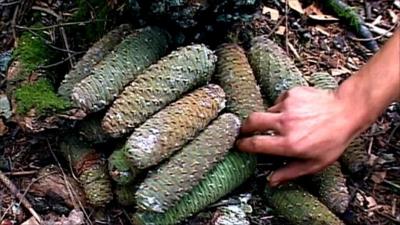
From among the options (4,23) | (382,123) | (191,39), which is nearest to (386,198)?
(382,123)

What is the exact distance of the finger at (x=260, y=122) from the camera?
161cm

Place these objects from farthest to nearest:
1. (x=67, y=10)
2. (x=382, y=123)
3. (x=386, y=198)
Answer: (x=67, y=10)
(x=382, y=123)
(x=386, y=198)

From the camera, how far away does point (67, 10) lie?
81.7 inches

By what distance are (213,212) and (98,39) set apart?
0.52 metres

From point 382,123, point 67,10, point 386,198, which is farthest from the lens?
point 67,10

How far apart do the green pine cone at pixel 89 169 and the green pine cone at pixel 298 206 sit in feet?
1.13

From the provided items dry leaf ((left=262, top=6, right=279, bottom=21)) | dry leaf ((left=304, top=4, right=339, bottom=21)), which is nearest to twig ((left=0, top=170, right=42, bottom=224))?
dry leaf ((left=262, top=6, right=279, bottom=21))

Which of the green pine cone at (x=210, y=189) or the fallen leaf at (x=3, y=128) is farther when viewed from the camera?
the fallen leaf at (x=3, y=128)

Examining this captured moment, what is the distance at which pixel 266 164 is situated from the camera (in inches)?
69.4

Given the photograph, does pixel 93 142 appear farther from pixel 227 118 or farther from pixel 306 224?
pixel 306 224

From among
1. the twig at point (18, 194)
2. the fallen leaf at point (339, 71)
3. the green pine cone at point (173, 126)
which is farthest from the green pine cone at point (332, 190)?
the twig at point (18, 194)

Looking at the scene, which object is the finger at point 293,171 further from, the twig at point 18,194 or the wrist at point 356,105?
the twig at point 18,194

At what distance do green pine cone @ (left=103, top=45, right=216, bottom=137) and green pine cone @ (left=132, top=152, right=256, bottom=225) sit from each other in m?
0.17

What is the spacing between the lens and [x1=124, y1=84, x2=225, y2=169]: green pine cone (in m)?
1.58
